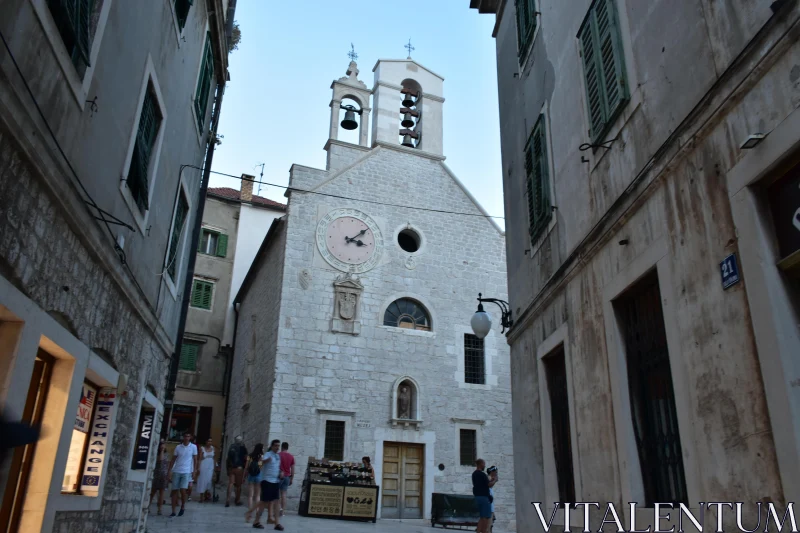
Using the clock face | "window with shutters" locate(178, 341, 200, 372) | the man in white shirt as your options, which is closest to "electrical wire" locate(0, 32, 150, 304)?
the man in white shirt

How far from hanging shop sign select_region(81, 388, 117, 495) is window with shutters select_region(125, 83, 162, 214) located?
7.13ft

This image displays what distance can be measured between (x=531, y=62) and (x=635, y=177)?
401 cm

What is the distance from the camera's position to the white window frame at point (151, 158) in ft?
21.6

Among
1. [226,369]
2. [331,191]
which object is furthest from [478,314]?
[226,369]

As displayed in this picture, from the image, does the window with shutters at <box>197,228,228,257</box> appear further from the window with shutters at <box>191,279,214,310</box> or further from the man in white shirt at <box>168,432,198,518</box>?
the man in white shirt at <box>168,432,198,518</box>

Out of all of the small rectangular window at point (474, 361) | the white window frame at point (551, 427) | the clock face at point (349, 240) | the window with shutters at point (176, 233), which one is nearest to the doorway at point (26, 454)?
the window with shutters at point (176, 233)

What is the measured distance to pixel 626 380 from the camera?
16.8ft

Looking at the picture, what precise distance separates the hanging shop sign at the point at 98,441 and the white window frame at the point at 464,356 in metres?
12.6

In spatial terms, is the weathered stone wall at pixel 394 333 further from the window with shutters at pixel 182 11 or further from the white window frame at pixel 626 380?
the white window frame at pixel 626 380

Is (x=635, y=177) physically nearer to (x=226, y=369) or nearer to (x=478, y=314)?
(x=478, y=314)

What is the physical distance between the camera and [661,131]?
4719mm

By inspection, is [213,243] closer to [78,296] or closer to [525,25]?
[525,25]

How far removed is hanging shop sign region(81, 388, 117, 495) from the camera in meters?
6.54

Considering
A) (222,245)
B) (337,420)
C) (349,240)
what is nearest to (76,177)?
(337,420)
